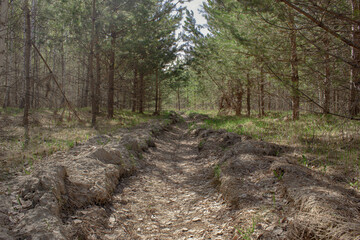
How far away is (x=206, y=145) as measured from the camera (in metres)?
8.07

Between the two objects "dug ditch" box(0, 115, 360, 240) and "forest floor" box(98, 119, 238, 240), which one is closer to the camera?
"dug ditch" box(0, 115, 360, 240)

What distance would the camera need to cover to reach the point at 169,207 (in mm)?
3971

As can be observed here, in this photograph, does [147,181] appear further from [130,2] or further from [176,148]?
[130,2]

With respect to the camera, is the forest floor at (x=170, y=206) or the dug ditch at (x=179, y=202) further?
the forest floor at (x=170, y=206)

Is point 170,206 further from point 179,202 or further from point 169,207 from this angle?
point 179,202

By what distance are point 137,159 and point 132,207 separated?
2.55m

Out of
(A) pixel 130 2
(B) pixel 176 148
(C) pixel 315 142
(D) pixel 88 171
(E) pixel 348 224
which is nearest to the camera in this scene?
(E) pixel 348 224

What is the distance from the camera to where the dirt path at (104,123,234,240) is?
10.2 feet

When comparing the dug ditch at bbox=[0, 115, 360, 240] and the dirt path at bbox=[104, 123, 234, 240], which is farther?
the dirt path at bbox=[104, 123, 234, 240]

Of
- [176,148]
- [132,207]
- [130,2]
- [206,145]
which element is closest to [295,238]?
[132,207]

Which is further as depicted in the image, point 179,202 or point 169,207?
point 179,202

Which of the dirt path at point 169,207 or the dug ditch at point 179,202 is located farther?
the dirt path at point 169,207

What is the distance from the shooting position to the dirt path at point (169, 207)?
10.2 feet

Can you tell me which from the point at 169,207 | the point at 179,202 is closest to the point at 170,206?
the point at 169,207
